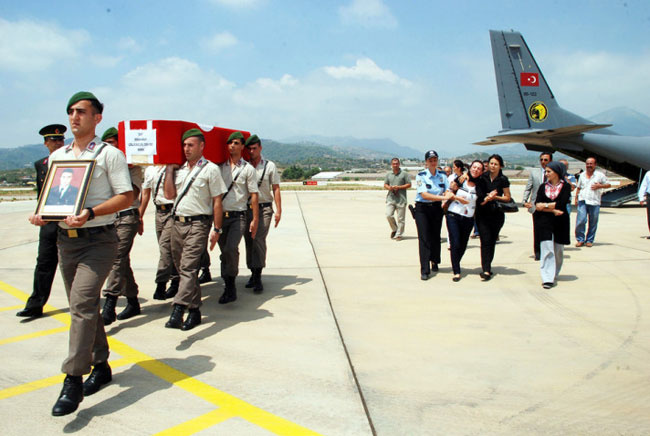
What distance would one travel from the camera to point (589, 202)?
9.45 metres

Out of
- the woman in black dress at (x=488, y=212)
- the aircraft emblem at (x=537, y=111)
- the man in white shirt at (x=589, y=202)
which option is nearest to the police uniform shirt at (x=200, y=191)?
the woman in black dress at (x=488, y=212)

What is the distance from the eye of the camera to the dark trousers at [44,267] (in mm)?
4836

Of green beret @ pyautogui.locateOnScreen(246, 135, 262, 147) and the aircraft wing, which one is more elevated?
the aircraft wing

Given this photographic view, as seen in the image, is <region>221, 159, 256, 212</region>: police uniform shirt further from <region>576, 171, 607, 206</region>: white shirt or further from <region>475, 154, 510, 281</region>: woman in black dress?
<region>576, 171, 607, 206</region>: white shirt

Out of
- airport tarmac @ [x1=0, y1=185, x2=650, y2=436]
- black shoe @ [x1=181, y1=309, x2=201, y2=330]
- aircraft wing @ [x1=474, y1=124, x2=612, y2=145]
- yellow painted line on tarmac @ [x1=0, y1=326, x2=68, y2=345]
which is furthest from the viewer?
aircraft wing @ [x1=474, y1=124, x2=612, y2=145]

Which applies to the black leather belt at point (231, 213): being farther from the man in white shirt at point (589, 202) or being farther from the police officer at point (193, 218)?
the man in white shirt at point (589, 202)

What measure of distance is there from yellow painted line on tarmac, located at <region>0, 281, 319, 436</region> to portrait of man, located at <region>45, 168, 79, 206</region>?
1410 millimetres

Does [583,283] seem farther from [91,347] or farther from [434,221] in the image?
[91,347]

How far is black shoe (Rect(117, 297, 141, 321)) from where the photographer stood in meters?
4.83

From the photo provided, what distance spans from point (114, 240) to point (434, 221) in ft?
15.7

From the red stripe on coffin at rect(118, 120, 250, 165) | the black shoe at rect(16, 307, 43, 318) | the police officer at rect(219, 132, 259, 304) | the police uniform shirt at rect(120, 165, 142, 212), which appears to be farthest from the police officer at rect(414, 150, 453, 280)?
the black shoe at rect(16, 307, 43, 318)

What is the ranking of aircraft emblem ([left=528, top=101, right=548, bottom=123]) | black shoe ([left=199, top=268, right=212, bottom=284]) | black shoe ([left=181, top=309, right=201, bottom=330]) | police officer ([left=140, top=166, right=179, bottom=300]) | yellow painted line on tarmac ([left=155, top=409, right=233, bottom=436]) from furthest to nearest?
aircraft emblem ([left=528, top=101, right=548, bottom=123]) → black shoe ([left=199, top=268, right=212, bottom=284]) → police officer ([left=140, top=166, right=179, bottom=300]) → black shoe ([left=181, top=309, right=201, bottom=330]) → yellow painted line on tarmac ([left=155, top=409, right=233, bottom=436])

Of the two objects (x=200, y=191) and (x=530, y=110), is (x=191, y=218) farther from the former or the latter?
(x=530, y=110)

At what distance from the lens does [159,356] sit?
3.83 meters
